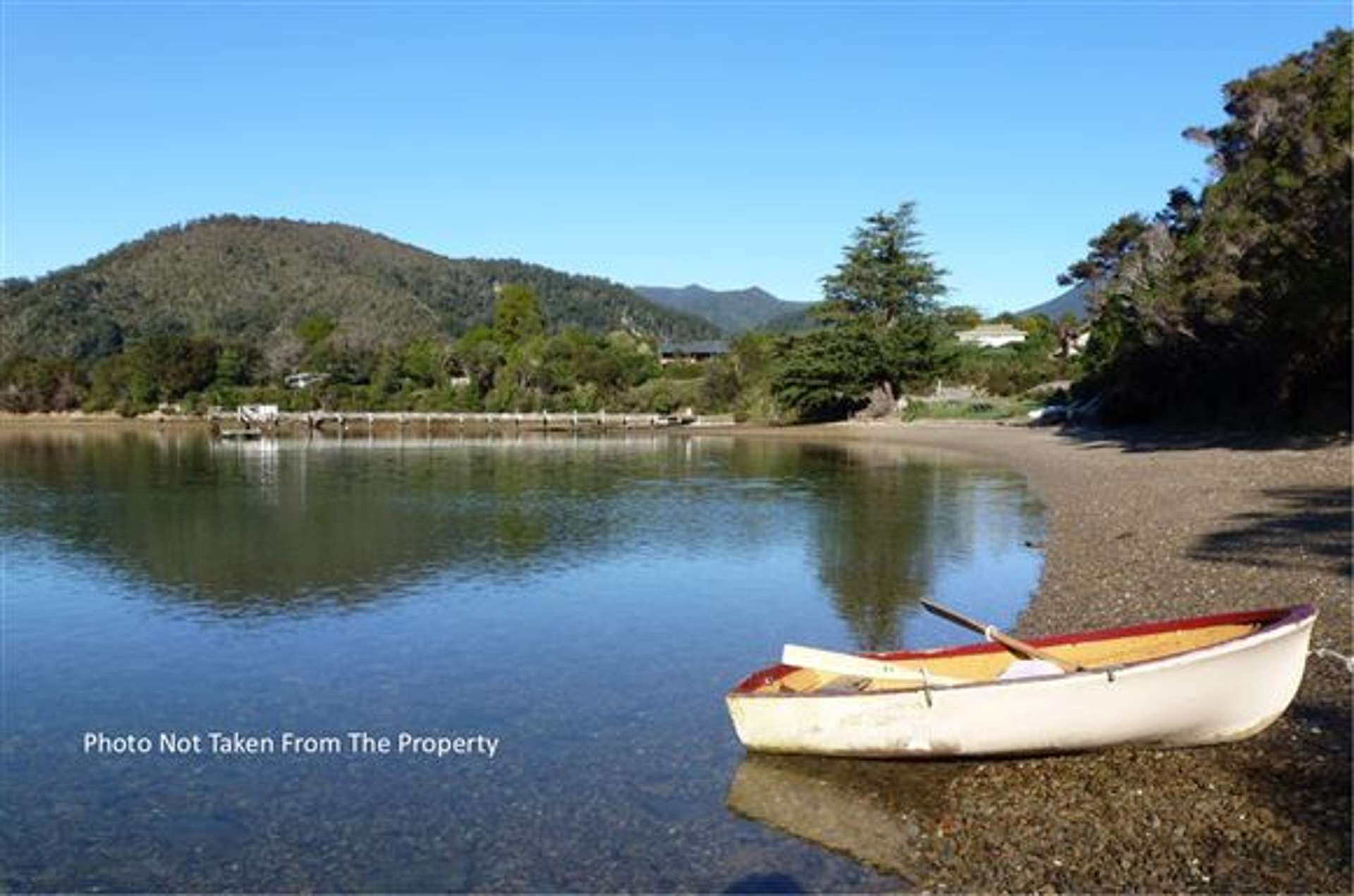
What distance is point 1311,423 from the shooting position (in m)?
31.7

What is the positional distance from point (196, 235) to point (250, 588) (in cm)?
19007

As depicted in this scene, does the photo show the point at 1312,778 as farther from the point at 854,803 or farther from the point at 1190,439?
the point at 1190,439

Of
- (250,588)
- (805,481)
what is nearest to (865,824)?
(250,588)

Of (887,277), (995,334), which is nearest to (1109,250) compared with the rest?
(887,277)

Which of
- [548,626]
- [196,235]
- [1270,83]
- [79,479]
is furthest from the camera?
[196,235]

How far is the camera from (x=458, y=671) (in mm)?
12805

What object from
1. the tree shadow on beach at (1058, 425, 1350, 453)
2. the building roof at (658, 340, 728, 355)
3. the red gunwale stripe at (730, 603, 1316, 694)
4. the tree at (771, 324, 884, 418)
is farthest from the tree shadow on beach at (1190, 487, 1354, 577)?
the building roof at (658, 340, 728, 355)

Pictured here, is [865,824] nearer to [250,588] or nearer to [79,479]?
[250,588]

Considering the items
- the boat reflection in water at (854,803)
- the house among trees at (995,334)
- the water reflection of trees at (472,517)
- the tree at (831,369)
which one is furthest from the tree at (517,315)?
the boat reflection in water at (854,803)

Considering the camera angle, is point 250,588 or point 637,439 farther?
point 637,439

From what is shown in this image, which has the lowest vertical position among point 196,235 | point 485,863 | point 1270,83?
point 485,863

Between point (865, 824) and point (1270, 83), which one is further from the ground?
point (1270, 83)

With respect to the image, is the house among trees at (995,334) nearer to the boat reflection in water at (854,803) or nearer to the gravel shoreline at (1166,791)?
the gravel shoreline at (1166,791)

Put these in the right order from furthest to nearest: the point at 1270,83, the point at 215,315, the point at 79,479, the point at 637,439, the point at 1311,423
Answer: the point at 215,315 < the point at 637,439 < the point at 79,479 < the point at 1270,83 < the point at 1311,423
